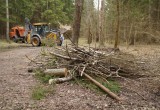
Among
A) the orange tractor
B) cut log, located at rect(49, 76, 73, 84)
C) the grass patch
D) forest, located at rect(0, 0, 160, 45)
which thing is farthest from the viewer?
the orange tractor

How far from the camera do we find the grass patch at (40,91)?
5.80 metres

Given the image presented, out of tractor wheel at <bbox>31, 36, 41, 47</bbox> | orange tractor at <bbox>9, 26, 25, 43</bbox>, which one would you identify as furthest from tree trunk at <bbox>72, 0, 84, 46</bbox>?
orange tractor at <bbox>9, 26, 25, 43</bbox>

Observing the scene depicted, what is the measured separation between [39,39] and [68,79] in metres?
13.7

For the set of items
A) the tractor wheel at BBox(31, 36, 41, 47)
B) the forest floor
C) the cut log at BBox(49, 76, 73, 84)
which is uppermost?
the tractor wheel at BBox(31, 36, 41, 47)

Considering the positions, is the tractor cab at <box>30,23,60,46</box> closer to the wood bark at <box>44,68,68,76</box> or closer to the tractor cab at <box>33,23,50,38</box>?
the tractor cab at <box>33,23,50,38</box>

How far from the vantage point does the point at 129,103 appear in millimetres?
5645

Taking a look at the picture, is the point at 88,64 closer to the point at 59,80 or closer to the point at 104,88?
the point at 59,80

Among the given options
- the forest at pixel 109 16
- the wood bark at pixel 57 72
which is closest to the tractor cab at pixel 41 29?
the forest at pixel 109 16

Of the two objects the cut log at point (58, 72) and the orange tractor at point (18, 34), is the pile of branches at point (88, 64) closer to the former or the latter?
the cut log at point (58, 72)

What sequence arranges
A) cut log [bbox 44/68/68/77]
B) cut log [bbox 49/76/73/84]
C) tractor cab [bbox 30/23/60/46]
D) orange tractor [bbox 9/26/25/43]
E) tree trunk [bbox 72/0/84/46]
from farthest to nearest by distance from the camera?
orange tractor [bbox 9/26/25/43], tractor cab [bbox 30/23/60/46], tree trunk [bbox 72/0/84/46], cut log [bbox 44/68/68/77], cut log [bbox 49/76/73/84]

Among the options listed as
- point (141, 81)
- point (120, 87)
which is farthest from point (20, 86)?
→ point (141, 81)

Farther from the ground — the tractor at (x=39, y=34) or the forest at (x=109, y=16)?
the forest at (x=109, y=16)

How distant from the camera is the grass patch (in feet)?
19.0

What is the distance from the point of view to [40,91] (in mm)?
6051
